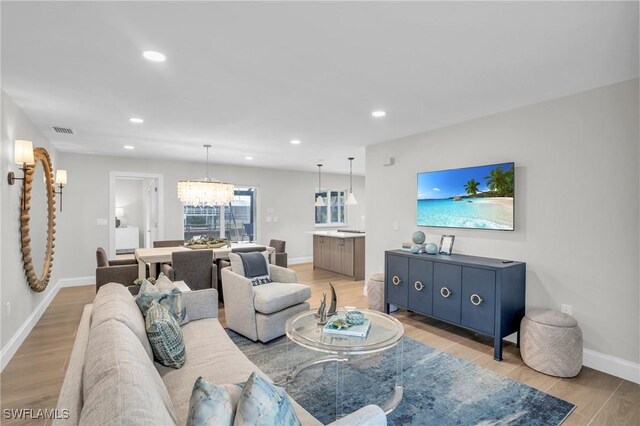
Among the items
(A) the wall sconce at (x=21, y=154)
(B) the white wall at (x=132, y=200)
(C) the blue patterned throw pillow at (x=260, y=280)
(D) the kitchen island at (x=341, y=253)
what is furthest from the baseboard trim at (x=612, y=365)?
(B) the white wall at (x=132, y=200)

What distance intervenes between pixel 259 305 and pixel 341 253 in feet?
11.8

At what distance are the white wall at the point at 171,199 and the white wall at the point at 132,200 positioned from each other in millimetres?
3104

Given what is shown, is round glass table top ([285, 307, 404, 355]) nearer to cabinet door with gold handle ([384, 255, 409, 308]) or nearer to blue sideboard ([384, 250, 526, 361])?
blue sideboard ([384, 250, 526, 361])

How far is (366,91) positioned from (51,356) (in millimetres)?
3819

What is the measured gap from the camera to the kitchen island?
648 centimetres

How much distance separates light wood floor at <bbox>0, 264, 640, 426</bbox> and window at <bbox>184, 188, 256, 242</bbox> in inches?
123

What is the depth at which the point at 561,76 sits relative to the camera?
2.58m

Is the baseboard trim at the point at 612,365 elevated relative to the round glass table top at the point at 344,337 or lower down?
lower down

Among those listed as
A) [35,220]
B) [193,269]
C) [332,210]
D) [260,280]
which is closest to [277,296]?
[260,280]

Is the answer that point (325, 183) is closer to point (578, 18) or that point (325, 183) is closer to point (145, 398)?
point (578, 18)

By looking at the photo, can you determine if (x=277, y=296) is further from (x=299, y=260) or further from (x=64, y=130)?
(x=299, y=260)

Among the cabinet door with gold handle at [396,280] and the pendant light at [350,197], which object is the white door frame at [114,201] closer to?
the pendant light at [350,197]

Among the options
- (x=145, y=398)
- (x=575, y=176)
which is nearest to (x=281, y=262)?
(x=575, y=176)

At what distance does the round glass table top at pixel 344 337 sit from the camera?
7.34 feet
